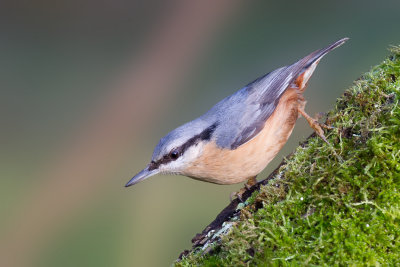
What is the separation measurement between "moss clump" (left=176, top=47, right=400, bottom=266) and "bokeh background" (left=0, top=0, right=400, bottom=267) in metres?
3.20

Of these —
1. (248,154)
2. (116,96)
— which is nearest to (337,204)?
(248,154)

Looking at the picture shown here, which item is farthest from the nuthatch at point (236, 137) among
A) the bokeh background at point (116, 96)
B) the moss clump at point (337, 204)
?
the bokeh background at point (116, 96)

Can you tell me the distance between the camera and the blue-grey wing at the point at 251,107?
2.79 m

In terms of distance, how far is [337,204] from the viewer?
4.81 ft

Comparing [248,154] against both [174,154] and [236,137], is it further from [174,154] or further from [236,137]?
[174,154]

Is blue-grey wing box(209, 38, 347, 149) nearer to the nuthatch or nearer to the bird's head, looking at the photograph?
the nuthatch

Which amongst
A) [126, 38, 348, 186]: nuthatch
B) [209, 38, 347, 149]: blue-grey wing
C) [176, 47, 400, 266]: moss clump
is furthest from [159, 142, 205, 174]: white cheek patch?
[176, 47, 400, 266]: moss clump

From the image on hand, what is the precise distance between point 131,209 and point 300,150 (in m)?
3.50

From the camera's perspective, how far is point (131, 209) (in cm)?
505

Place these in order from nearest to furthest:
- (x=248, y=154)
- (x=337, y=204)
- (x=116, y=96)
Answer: (x=337, y=204), (x=248, y=154), (x=116, y=96)

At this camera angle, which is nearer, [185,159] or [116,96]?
[185,159]

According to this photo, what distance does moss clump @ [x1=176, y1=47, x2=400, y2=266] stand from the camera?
1385 mm

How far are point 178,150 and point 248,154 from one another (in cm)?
44

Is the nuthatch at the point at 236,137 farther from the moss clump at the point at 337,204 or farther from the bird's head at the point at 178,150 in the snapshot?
the moss clump at the point at 337,204
